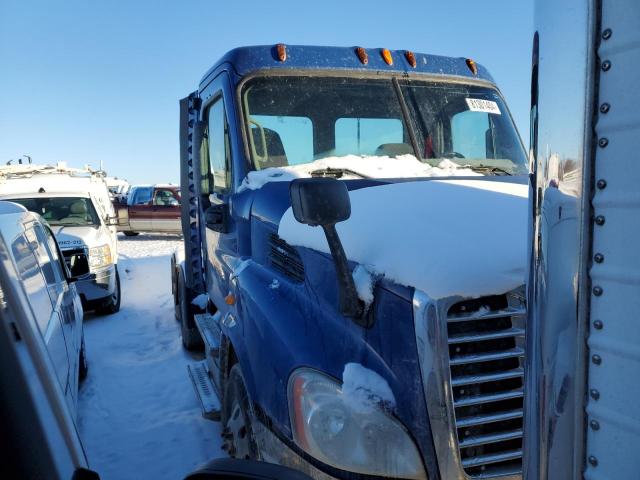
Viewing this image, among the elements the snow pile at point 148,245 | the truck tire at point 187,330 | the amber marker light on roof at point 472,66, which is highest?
the amber marker light on roof at point 472,66

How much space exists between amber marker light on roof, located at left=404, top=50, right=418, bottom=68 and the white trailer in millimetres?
2572

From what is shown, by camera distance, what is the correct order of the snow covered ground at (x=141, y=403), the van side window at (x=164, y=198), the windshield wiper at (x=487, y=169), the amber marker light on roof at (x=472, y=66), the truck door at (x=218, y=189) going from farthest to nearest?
the van side window at (x=164, y=198)
the amber marker light on roof at (x=472, y=66)
the snow covered ground at (x=141, y=403)
the truck door at (x=218, y=189)
the windshield wiper at (x=487, y=169)

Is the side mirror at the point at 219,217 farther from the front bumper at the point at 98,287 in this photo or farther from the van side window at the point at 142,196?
the van side window at the point at 142,196

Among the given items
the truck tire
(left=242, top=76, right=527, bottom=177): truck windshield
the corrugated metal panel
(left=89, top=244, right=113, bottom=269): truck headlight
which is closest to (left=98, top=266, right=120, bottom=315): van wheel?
(left=89, top=244, right=113, bottom=269): truck headlight

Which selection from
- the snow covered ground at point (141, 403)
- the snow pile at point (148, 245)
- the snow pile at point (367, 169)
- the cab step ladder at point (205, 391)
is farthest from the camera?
the snow pile at point (148, 245)

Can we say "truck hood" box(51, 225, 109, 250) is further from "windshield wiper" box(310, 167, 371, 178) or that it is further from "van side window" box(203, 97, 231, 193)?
"windshield wiper" box(310, 167, 371, 178)

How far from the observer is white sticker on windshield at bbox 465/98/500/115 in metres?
3.53

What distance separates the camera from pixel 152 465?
3.42 m

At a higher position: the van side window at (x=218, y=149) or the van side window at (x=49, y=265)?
the van side window at (x=218, y=149)

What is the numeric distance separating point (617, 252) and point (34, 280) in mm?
2918

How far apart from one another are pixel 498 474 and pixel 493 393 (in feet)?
0.83

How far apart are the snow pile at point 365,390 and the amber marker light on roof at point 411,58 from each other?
2.46 m

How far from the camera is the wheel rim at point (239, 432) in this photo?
2500mm

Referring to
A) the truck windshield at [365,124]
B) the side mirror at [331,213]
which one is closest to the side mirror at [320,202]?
the side mirror at [331,213]
